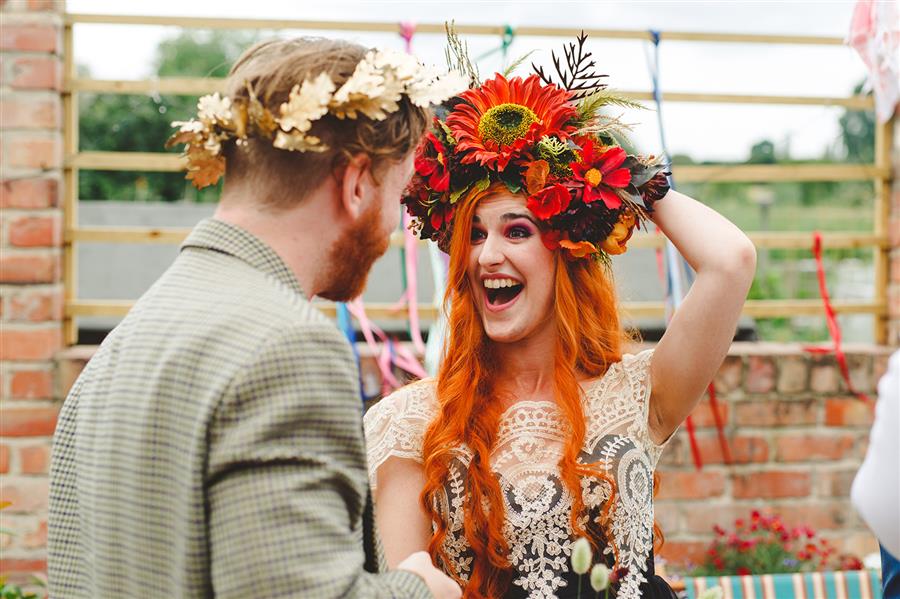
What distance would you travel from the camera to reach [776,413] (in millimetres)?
3629

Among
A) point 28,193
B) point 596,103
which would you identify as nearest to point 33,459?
point 28,193

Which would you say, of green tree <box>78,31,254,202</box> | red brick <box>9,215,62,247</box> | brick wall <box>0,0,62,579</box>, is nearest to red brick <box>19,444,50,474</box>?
brick wall <box>0,0,62,579</box>

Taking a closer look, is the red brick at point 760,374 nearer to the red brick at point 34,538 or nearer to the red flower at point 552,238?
the red flower at point 552,238

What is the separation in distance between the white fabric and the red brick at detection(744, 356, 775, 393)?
2.48m

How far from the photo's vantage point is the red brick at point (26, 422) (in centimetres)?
330

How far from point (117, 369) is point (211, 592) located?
31 centimetres

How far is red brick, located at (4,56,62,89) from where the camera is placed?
10.8ft

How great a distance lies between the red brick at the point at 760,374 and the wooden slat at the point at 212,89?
0.97 metres

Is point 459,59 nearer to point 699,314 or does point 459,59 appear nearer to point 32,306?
point 699,314

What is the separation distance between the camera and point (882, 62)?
11.3 ft

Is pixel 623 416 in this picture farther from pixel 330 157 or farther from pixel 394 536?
pixel 330 157

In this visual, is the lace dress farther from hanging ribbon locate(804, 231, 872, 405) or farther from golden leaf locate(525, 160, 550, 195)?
hanging ribbon locate(804, 231, 872, 405)

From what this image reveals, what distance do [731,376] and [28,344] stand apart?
2.46 metres

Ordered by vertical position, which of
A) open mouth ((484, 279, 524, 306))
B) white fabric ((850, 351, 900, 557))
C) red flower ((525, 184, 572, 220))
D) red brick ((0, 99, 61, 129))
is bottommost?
white fabric ((850, 351, 900, 557))
